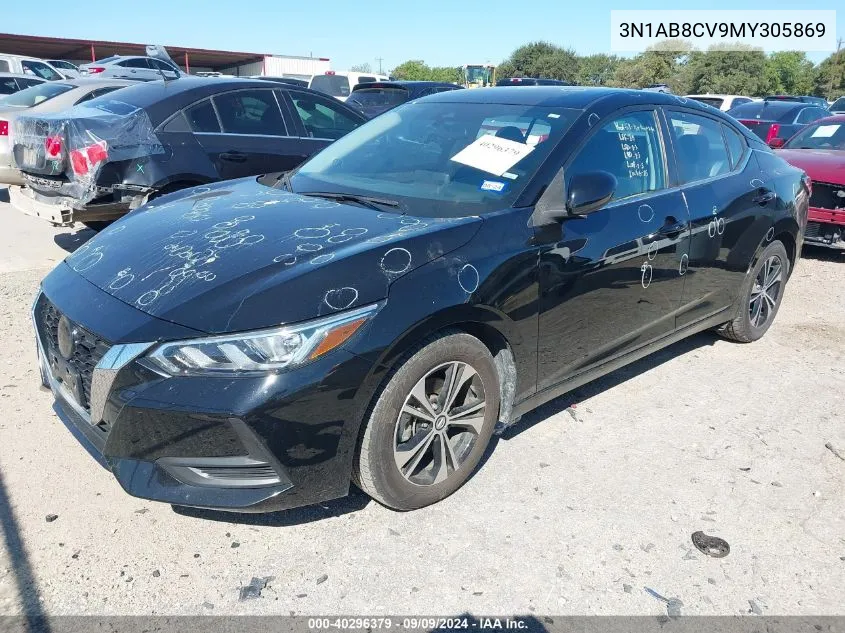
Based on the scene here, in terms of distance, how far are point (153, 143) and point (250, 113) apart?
1.02 metres

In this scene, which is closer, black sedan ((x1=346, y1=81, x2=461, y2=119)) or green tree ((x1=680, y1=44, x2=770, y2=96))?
black sedan ((x1=346, y1=81, x2=461, y2=119))

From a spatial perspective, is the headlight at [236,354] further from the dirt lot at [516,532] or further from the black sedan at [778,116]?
the black sedan at [778,116]

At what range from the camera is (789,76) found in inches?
2375

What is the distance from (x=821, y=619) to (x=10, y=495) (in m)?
3.11

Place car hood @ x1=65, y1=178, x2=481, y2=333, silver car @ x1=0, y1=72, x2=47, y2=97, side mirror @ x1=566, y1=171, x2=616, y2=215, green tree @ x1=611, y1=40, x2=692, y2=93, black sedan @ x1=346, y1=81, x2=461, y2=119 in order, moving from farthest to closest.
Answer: green tree @ x1=611, y1=40, x2=692, y2=93
silver car @ x1=0, y1=72, x2=47, y2=97
black sedan @ x1=346, y1=81, x2=461, y2=119
side mirror @ x1=566, y1=171, x2=616, y2=215
car hood @ x1=65, y1=178, x2=481, y2=333

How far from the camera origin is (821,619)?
2.35m

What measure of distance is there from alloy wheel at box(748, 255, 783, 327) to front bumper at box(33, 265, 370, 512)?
11.1 feet

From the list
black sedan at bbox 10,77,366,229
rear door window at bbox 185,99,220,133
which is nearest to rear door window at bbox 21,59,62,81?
black sedan at bbox 10,77,366,229

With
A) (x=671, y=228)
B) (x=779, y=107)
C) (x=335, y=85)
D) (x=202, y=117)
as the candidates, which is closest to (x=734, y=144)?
(x=671, y=228)

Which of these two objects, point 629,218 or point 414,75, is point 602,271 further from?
point 414,75

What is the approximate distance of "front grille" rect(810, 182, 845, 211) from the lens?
6.71 metres

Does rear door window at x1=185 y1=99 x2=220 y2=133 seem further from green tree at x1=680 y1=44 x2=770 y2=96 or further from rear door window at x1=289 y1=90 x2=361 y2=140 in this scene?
green tree at x1=680 y1=44 x2=770 y2=96

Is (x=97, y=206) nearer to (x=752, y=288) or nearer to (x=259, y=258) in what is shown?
(x=259, y=258)

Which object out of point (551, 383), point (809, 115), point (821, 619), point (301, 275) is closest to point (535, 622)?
point (821, 619)
